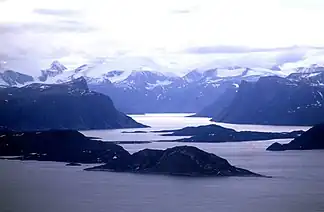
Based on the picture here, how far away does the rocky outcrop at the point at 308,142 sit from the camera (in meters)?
12.5

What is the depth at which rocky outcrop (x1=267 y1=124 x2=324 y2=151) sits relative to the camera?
12.5 meters

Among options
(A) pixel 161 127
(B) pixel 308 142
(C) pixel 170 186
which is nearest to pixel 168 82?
(A) pixel 161 127

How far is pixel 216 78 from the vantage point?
528 inches

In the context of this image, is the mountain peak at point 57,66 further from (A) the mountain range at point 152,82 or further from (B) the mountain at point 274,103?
(B) the mountain at point 274,103

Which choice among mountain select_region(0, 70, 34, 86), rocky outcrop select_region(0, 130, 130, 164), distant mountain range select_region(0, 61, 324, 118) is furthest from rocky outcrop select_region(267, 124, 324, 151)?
mountain select_region(0, 70, 34, 86)

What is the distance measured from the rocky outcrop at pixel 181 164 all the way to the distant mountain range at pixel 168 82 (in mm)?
864

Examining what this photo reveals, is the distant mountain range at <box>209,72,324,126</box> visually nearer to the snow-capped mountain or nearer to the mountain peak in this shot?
the snow-capped mountain

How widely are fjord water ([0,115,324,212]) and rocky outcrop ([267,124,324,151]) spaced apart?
0.10m

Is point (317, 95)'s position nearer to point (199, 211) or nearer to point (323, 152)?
point (323, 152)

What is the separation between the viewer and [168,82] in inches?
531

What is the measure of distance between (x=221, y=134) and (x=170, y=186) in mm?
Answer: 1140

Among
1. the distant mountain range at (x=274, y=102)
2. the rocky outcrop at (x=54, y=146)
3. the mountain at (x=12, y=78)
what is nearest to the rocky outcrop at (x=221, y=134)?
the distant mountain range at (x=274, y=102)

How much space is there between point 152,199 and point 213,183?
1014 mm

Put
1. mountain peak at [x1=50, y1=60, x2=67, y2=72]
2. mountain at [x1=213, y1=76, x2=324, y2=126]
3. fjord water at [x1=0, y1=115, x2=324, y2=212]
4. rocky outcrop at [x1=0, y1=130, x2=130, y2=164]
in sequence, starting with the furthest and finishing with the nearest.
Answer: mountain at [x1=213, y1=76, x2=324, y2=126] → mountain peak at [x1=50, y1=60, x2=67, y2=72] → rocky outcrop at [x1=0, y1=130, x2=130, y2=164] → fjord water at [x1=0, y1=115, x2=324, y2=212]
